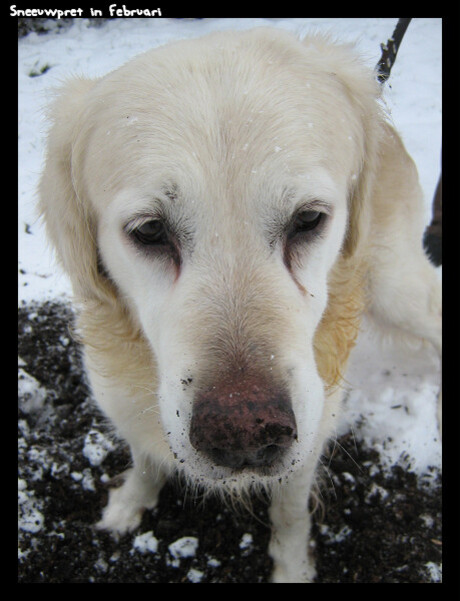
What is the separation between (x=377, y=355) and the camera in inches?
139

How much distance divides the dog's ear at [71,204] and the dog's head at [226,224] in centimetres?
5

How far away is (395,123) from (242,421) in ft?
14.9

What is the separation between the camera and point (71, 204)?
5.82ft

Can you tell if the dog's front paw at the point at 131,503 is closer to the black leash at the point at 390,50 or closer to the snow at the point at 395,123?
the snow at the point at 395,123

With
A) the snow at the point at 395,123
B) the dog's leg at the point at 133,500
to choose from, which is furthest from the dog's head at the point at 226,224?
the dog's leg at the point at 133,500

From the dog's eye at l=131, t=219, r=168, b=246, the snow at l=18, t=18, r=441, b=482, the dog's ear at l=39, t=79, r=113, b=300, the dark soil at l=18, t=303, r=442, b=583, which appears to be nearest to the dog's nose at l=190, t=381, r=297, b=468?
the dog's eye at l=131, t=219, r=168, b=246

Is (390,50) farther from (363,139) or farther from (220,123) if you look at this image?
(220,123)

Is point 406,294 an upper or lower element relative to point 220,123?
lower

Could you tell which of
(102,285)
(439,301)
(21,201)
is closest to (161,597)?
(102,285)

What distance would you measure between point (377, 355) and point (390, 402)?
1.40 ft

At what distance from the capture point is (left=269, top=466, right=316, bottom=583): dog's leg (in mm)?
2465

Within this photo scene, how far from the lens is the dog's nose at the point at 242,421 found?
3.93 feet

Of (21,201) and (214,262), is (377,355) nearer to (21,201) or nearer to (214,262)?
(214,262)

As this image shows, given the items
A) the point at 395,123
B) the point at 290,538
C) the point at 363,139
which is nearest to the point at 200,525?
the point at 290,538
